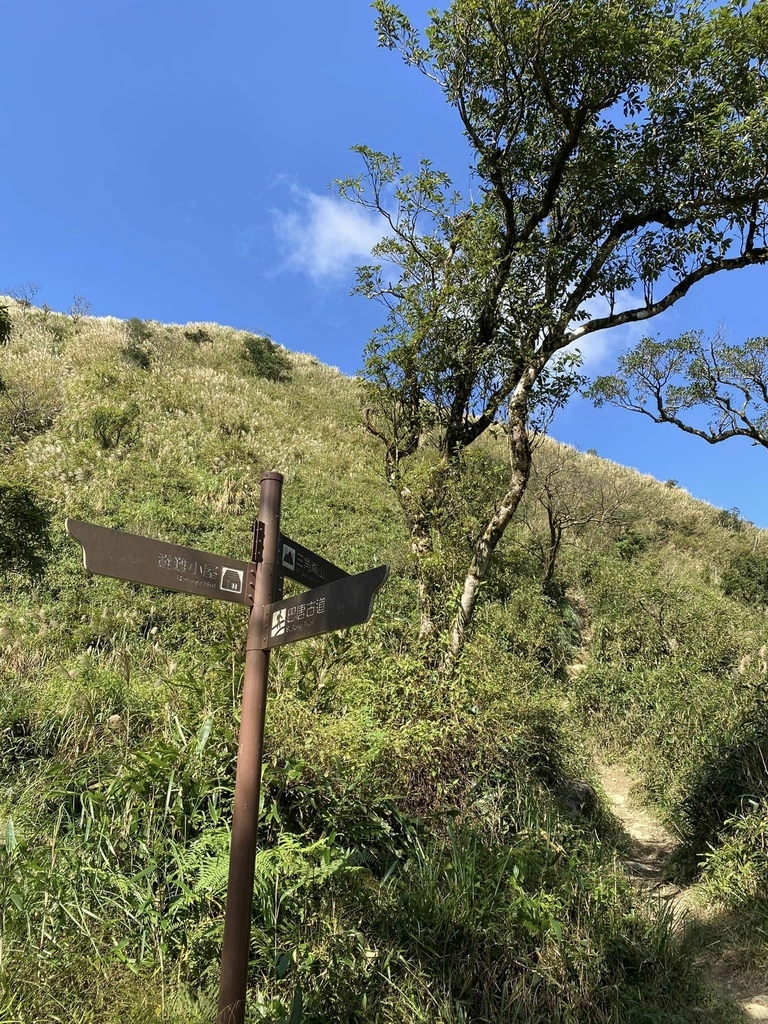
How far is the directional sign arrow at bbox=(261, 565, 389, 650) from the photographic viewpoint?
2.18m

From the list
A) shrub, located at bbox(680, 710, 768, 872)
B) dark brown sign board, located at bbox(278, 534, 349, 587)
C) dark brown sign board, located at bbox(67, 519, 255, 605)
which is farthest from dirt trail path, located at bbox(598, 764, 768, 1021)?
dark brown sign board, located at bbox(67, 519, 255, 605)

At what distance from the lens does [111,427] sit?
16.9 meters

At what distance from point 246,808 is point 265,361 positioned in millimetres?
27986

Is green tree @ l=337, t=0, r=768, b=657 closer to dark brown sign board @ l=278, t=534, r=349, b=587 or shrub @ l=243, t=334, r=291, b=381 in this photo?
dark brown sign board @ l=278, t=534, r=349, b=587

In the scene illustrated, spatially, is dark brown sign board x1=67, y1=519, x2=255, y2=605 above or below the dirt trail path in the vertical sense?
above

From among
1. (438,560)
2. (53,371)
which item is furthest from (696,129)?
(53,371)

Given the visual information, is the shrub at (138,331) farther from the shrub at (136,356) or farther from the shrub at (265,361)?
the shrub at (265,361)

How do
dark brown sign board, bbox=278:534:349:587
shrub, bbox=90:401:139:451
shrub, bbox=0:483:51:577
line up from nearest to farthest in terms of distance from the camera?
dark brown sign board, bbox=278:534:349:587 → shrub, bbox=0:483:51:577 → shrub, bbox=90:401:139:451

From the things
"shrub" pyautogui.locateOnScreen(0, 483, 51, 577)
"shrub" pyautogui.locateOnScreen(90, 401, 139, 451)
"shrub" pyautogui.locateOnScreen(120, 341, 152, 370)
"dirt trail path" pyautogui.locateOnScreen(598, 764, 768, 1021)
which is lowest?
"dirt trail path" pyautogui.locateOnScreen(598, 764, 768, 1021)

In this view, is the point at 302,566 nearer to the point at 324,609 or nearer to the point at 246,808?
the point at 324,609

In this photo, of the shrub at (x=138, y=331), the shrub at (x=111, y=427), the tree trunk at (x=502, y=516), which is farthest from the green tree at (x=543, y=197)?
the shrub at (x=138, y=331)

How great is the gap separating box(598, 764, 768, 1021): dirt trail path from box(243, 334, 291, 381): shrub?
23227mm

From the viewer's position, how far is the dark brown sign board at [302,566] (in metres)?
2.70

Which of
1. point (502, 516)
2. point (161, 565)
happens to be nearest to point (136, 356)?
point (502, 516)
